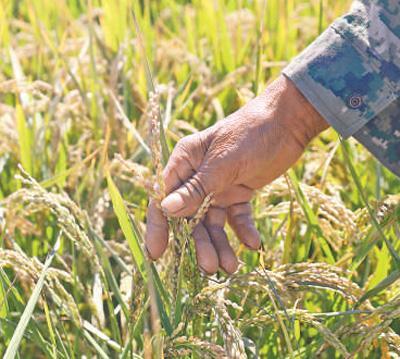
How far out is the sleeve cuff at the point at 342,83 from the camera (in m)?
1.47

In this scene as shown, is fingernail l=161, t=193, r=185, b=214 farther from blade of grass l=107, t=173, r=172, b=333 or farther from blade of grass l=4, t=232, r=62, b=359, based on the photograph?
blade of grass l=4, t=232, r=62, b=359

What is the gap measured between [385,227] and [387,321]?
0.42 m

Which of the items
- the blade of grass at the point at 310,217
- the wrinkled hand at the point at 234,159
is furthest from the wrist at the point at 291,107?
the blade of grass at the point at 310,217

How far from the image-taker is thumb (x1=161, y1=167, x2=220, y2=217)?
1357mm

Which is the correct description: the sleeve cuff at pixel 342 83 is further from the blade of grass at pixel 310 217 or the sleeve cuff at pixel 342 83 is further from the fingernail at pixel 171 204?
the fingernail at pixel 171 204

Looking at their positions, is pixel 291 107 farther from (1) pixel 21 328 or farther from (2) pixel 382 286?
(1) pixel 21 328

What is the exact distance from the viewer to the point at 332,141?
2.26m

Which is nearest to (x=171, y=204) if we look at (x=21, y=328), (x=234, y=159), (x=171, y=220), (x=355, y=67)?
(x=171, y=220)

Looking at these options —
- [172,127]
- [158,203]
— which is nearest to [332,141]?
[172,127]

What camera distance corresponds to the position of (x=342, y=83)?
58.1 inches

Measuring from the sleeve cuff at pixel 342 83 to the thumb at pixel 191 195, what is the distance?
235 millimetres

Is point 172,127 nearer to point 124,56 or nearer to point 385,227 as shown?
point 124,56

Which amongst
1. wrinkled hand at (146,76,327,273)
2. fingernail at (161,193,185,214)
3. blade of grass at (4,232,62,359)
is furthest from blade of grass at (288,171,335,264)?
blade of grass at (4,232,62,359)

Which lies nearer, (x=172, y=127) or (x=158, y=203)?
(x=158, y=203)
